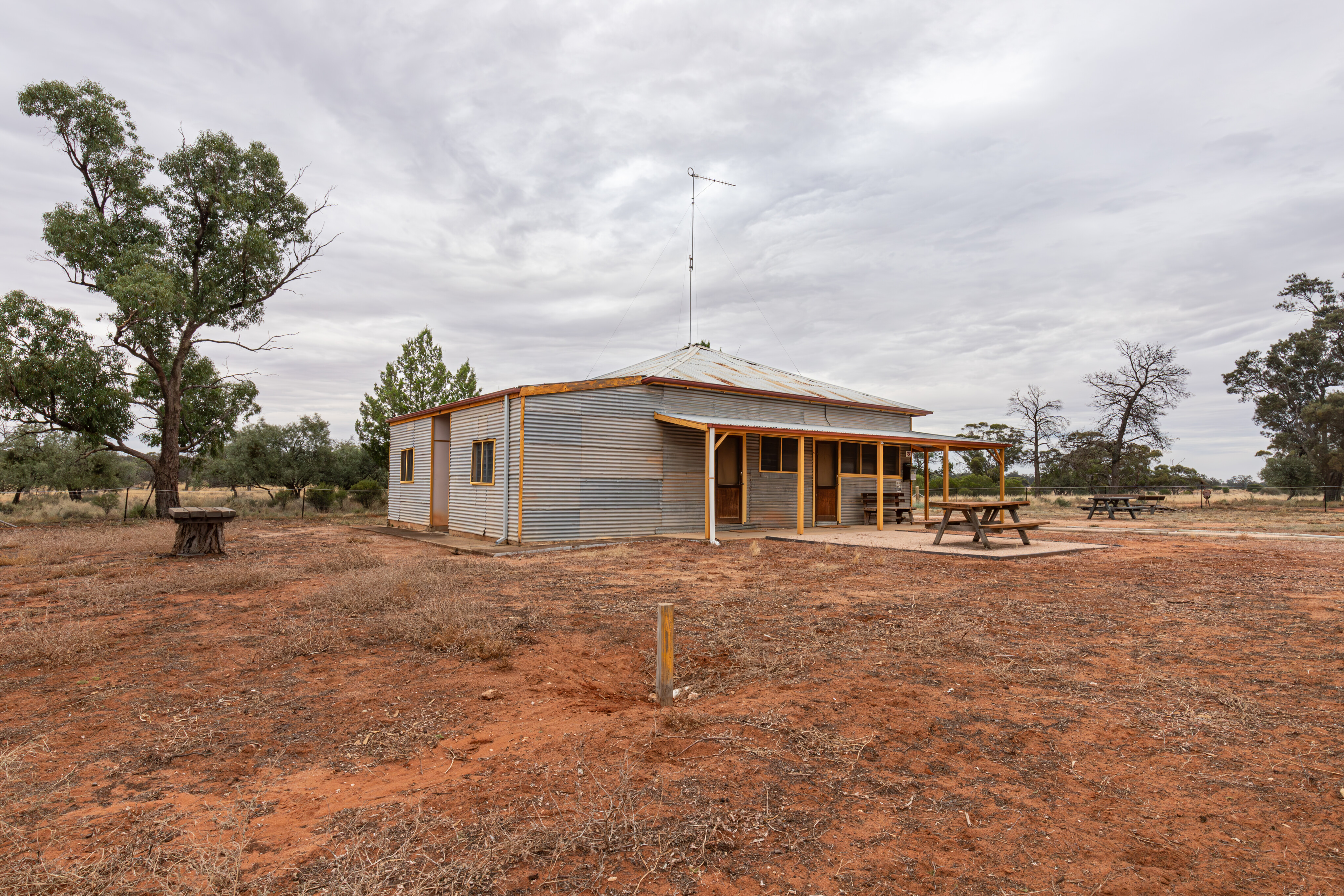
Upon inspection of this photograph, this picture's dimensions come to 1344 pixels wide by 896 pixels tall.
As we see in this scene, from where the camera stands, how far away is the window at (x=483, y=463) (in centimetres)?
1373

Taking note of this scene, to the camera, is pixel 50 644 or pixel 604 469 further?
pixel 604 469

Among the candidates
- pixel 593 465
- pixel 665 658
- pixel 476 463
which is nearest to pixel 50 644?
pixel 665 658

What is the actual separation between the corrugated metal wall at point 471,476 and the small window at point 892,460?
1070 cm

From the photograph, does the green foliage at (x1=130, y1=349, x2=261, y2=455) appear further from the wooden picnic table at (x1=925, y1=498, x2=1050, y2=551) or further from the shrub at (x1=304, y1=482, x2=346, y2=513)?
the wooden picnic table at (x1=925, y1=498, x2=1050, y2=551)

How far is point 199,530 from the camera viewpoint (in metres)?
10.7

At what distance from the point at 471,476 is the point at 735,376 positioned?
7.34 meters

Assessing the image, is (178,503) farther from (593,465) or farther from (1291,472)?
(1291,472)

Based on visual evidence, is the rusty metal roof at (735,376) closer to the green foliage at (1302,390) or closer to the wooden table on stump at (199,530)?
the wooden table on stump at (199,530)

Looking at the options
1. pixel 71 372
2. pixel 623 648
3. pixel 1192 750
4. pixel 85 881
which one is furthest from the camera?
pixel 71 372

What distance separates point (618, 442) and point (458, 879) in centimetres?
1184

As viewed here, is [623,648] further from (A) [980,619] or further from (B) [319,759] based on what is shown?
(A) [980,619]

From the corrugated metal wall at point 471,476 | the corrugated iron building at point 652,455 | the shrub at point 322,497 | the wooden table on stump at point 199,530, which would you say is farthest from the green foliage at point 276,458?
the wooden table on stump at point 199,530

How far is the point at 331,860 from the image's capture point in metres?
2.36

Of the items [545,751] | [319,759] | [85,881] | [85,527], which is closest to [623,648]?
[545,751]
